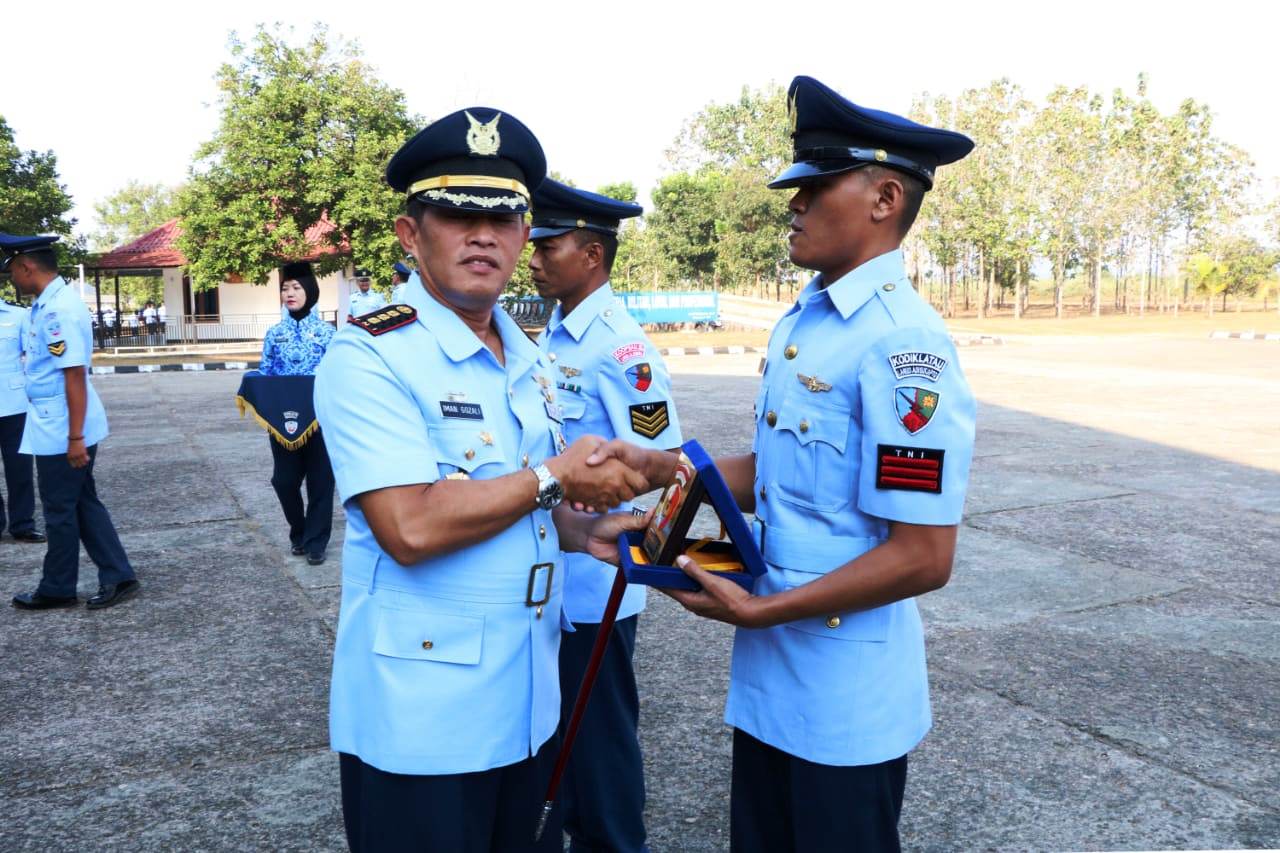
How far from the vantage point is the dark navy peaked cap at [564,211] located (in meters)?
3.25

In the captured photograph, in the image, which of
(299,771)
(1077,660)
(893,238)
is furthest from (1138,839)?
(299,771)

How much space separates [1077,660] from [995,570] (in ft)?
4.77

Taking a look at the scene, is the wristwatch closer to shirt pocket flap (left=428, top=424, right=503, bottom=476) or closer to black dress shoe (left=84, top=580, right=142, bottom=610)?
shirt pocket flap (left=428, top=424, right=503, bottom=476)

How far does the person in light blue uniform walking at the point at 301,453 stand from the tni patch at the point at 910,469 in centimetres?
511

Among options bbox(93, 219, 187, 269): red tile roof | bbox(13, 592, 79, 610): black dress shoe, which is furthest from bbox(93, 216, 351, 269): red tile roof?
bbox(13, 592, 79, 610): black dress shoe

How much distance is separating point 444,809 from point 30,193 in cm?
3405

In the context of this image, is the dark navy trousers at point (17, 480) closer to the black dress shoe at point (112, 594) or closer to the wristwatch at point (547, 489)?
the black dress shoe at point (112, 594)

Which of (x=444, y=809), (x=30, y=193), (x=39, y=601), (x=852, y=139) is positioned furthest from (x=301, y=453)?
(x=30, y=193)

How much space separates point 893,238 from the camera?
79.7 inches

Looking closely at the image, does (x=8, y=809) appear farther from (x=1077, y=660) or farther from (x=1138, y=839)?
(x=1077, y=660)

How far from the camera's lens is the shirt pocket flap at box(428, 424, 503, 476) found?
1.87m

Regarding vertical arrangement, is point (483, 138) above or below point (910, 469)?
above

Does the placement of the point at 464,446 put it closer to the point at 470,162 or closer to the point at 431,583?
the point at 431,583

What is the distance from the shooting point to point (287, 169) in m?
30.0
